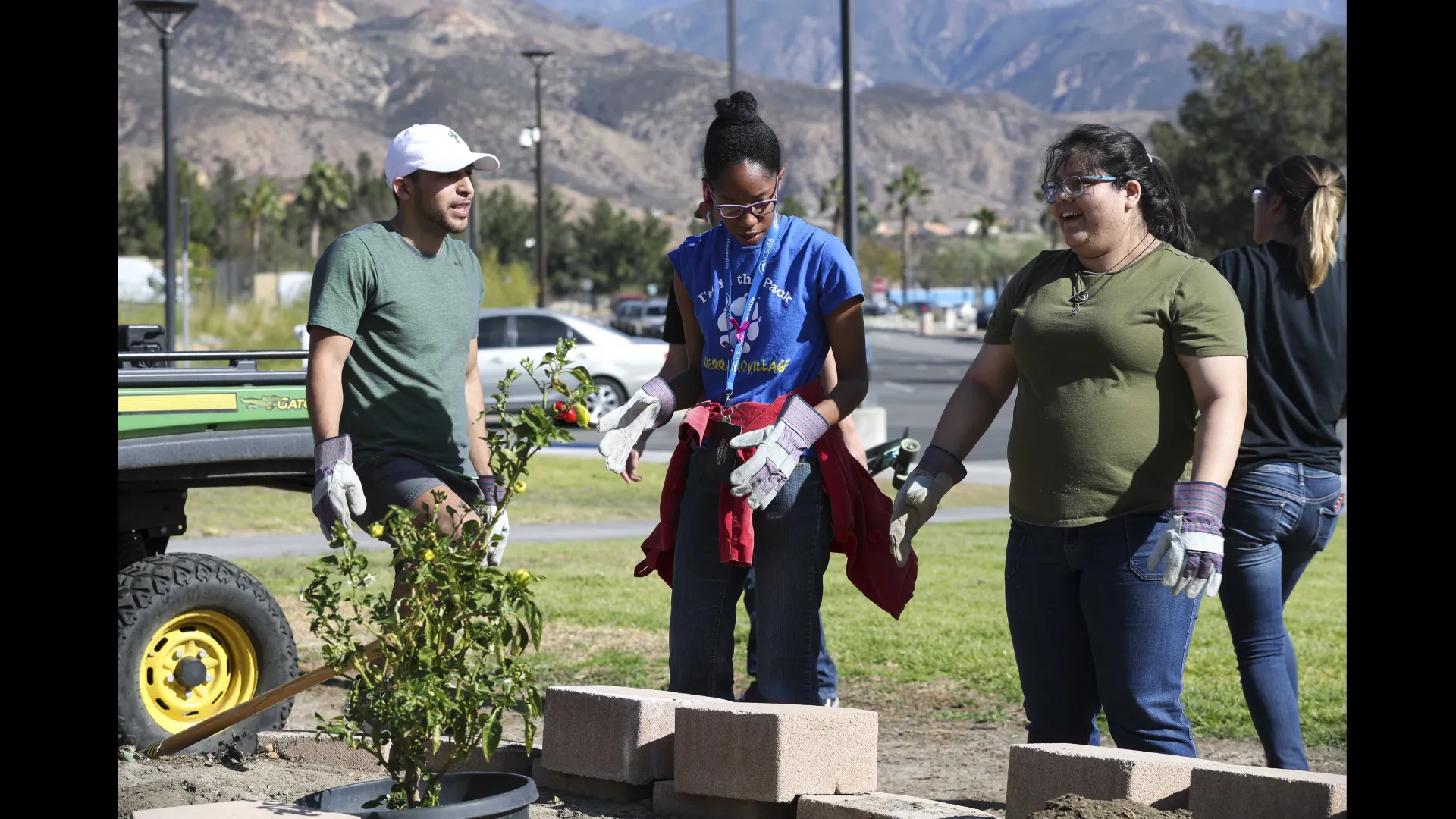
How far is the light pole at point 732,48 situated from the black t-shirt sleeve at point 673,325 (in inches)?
723

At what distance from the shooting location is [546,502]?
45.2 ft

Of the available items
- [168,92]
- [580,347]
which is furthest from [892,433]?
[168,92]

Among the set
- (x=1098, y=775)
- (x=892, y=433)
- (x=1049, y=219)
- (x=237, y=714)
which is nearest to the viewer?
(x=1098, y=775)

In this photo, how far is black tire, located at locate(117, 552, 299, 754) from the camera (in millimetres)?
4723

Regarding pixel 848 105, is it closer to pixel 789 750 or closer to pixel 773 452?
A: pixel 773 452

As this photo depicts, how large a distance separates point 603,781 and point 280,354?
2.27 meters

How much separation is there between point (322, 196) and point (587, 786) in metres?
90.5

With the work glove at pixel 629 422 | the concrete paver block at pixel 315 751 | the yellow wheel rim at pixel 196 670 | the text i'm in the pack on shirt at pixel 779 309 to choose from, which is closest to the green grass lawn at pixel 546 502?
the yellow wheel rim at pixel 196 670

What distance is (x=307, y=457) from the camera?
543 centimetres

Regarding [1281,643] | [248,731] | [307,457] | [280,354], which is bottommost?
[248,731]
